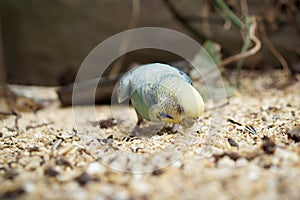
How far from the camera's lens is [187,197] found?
2.81ft

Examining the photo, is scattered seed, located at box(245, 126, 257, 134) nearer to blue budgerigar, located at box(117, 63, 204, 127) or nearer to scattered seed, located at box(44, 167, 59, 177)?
blue budgerigar, located at box(117, 63, 204, 127)

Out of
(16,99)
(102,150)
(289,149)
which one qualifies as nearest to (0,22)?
(16,99)

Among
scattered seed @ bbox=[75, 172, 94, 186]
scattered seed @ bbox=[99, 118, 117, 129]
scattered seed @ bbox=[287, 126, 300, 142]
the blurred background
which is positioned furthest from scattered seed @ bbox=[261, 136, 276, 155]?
the blurred background

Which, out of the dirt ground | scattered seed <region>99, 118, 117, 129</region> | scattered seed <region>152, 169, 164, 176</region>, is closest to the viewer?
the dirt ground

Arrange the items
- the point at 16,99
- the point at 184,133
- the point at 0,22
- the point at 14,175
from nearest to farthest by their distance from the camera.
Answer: the point at 14,175 → the point at 184,133 → the point at 16,99 → the point at 0,22

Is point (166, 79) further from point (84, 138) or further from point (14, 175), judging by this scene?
point (14, 175)

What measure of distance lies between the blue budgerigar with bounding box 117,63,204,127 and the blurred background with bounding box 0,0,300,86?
1501mm

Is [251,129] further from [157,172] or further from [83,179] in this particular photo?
[83,179]

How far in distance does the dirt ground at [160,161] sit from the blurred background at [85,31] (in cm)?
155

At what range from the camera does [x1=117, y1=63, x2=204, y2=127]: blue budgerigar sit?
1.25 metres

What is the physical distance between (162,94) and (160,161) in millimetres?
315

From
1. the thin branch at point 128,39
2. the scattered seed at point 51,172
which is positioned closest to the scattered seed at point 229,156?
the scattered seed at point 51,172

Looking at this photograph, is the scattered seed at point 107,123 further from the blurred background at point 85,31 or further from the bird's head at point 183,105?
the blurred background at point 85,31

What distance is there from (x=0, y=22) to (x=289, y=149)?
3.94 metres
